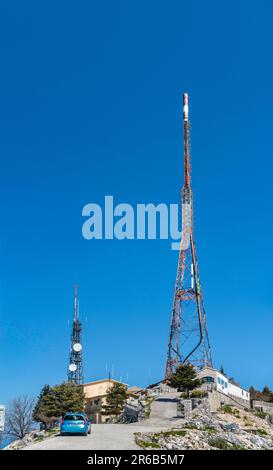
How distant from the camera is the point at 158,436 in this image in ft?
91.4

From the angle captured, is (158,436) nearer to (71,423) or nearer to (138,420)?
(71,423)

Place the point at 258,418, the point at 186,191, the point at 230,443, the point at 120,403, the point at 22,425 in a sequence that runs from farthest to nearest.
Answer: the point at 186,191 → the point at 22,425 → the point at 120,403 → the point at 258,418 → the point at 230,443

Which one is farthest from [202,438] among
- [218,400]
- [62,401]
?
[62,401]

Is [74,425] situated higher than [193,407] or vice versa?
[193,407]

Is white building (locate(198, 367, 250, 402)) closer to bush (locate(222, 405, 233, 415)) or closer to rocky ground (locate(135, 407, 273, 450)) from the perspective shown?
bush (locate(222, 405, 233, 415))

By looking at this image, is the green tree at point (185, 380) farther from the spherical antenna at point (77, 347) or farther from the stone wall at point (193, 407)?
the spherical antenna at point (77, 347)

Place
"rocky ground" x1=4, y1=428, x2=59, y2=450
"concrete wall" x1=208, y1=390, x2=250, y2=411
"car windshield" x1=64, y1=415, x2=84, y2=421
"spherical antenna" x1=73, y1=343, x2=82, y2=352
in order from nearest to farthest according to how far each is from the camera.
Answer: "car windshield" x1=64, y1=415, x2=84, y2=421, "rocky ground" x1=4, y1=428, x2=59, y2=450, "concrete wall" x1=208, y1=390, x2=250, y2=411, "spherical antenna" x1=73, y1=343, x2=82, y2=352

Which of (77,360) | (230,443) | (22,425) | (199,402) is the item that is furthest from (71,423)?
(77,360)

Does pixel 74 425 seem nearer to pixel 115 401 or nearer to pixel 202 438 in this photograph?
pixel 202 438

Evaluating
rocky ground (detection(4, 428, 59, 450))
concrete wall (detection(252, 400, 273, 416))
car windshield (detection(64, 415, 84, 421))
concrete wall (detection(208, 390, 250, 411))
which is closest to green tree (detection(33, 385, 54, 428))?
concrete wall (detection(208, 390, 250, 411))

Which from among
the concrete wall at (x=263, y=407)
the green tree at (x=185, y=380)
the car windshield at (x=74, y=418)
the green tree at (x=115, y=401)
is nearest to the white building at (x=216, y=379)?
the concrete wall at (x=263, y=407)

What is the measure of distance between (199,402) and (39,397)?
44.9 meters

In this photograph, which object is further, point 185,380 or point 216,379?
point 216,379

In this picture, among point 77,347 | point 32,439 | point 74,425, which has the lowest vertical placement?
point 32,439
